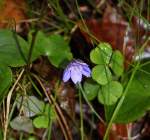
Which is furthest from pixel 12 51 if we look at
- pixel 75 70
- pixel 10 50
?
pixel 75 70

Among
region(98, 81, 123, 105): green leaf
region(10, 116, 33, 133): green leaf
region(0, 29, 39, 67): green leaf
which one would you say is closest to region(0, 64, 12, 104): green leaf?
region(0, 29, 39, 67): green leaf

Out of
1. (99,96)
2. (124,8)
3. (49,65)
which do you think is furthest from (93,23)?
(99,96)

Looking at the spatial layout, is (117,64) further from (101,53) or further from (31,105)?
(31,105)

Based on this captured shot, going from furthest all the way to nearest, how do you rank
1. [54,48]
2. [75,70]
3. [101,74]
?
1. [54,48]
2. [101,74]
3. [75,70]

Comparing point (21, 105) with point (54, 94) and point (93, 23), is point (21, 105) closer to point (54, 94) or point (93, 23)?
point (54, 94)

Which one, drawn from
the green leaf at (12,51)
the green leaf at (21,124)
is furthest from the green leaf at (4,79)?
the green leaf at (21,124)

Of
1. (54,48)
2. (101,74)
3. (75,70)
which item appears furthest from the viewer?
(54,48)
